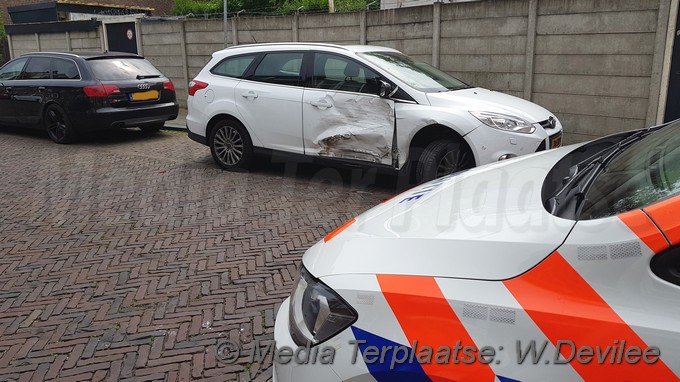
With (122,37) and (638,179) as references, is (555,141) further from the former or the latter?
(122,37)

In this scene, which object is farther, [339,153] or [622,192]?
[339,153]

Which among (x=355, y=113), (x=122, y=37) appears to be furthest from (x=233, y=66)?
(x=122, y=37)

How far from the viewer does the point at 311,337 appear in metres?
1.80

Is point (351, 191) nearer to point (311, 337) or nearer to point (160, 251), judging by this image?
point (160, 251)

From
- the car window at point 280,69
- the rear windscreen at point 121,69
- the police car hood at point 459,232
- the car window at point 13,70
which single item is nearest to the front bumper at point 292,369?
the police car hood at point 459,232

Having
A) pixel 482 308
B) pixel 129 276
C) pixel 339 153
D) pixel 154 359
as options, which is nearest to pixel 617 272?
pixel 482 308

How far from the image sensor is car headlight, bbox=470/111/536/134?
5340 mm

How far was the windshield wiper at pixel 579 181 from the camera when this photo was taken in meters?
1.69

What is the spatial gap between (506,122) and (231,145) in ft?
11.6

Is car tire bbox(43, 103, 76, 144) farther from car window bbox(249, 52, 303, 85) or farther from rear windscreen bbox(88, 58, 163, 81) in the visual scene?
→ car window bbox(249, 52, 303, 85)

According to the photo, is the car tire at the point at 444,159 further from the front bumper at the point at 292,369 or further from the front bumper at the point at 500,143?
the front bumper at the point at 292,369

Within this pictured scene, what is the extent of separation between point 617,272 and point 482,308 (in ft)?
1.17

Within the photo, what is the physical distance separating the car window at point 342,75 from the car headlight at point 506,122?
1212 millimetres

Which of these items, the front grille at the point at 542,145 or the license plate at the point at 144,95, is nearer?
the front grille at the point at 542,145
